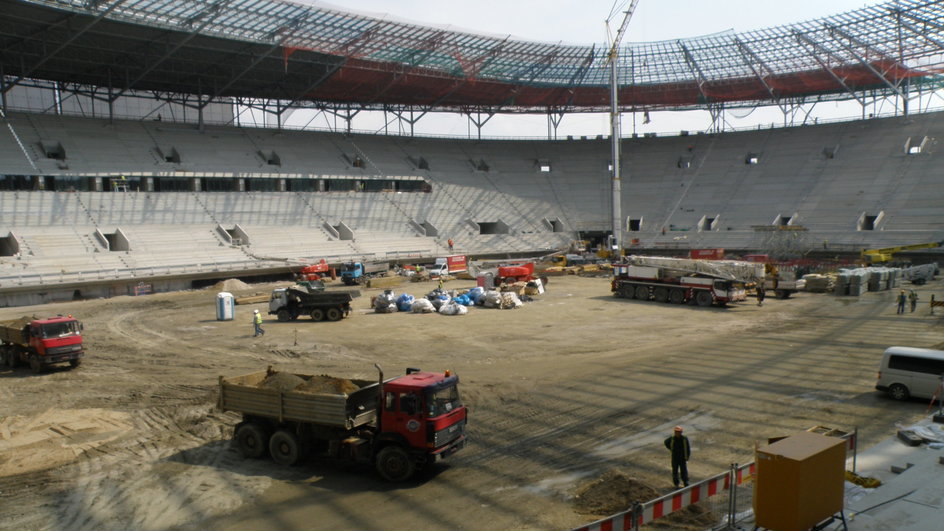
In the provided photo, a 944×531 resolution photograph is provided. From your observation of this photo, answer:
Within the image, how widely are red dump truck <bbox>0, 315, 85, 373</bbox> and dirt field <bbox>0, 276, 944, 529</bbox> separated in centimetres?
54

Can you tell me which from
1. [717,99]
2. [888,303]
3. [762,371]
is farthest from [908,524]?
[717,99]

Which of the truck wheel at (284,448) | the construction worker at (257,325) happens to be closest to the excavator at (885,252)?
the construction worker at (257,325)

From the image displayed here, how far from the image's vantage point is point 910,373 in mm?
14062

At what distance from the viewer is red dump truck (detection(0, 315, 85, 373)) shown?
18500 mm

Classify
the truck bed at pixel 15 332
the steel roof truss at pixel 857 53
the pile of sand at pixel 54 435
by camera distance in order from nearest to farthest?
the pile of sand at pixel 54 435, the truck bed at pixel 15 332, the steel roof truss at pixel 857 53

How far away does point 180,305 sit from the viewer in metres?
33.5

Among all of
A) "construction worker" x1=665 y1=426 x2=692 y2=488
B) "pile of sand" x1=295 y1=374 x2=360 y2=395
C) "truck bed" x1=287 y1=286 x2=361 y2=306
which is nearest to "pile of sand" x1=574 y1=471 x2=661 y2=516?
"construction worker" x1=665 y1=426 x2=692 y2=488

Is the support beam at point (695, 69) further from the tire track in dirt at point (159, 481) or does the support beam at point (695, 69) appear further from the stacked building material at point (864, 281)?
the tire track in dirt at point (159, 481)

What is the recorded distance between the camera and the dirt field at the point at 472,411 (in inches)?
379

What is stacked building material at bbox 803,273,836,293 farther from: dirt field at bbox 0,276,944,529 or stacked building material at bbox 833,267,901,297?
dirt field at bbox 0,276,944,529

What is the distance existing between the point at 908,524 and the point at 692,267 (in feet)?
78.7

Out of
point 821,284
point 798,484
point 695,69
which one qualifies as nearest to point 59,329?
point 798,484

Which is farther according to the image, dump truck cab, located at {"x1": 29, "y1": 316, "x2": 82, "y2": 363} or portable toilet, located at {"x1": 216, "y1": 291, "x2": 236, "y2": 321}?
portable toilet, located at {"x1": 216, "y1": 291, "x2": 236, "y2": 321}

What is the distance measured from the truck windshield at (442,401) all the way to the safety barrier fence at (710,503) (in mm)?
3655
